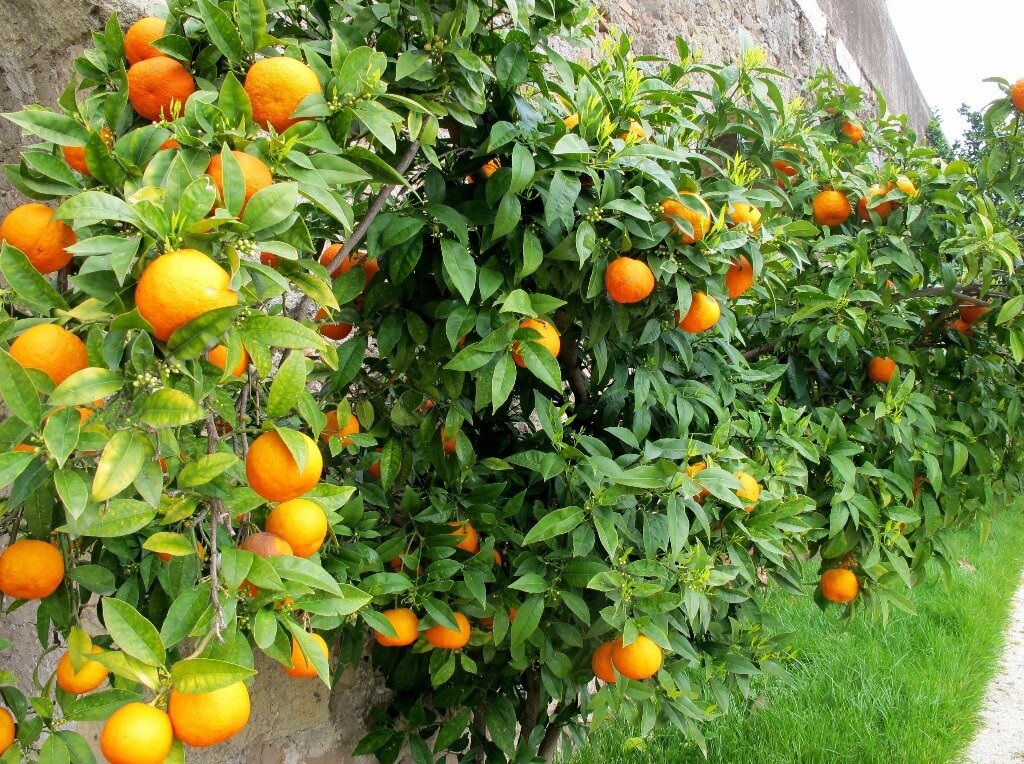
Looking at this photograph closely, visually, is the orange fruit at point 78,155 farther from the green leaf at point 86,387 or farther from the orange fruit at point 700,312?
the orange fruit at point 700,312

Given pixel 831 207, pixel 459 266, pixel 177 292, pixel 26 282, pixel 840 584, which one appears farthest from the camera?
pixel 831 207

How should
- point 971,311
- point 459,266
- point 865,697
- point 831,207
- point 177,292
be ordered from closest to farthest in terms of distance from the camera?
point 177,292
point 459,266
point 831,207
point 971,311
point 865,697

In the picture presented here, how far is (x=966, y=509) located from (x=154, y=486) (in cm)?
215

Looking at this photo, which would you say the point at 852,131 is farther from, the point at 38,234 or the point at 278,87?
the point at 38,234

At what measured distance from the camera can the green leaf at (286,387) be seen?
0.75 meters

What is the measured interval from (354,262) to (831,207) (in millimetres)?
1349

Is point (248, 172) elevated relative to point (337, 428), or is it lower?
elevated

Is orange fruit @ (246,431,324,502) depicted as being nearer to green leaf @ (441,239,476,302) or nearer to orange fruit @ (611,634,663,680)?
green leaf @ (441,239,476,302)

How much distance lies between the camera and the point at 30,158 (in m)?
0.78

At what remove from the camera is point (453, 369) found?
1.23 m

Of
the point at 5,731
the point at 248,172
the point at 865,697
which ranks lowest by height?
the point at 865,697

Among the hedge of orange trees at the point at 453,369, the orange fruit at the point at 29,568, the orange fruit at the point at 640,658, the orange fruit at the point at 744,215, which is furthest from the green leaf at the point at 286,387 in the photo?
the orange fruit at the point at 744,215

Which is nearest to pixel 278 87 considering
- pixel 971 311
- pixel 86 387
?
pixel 86 387

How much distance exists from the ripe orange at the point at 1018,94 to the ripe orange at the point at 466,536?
1.93 metres
